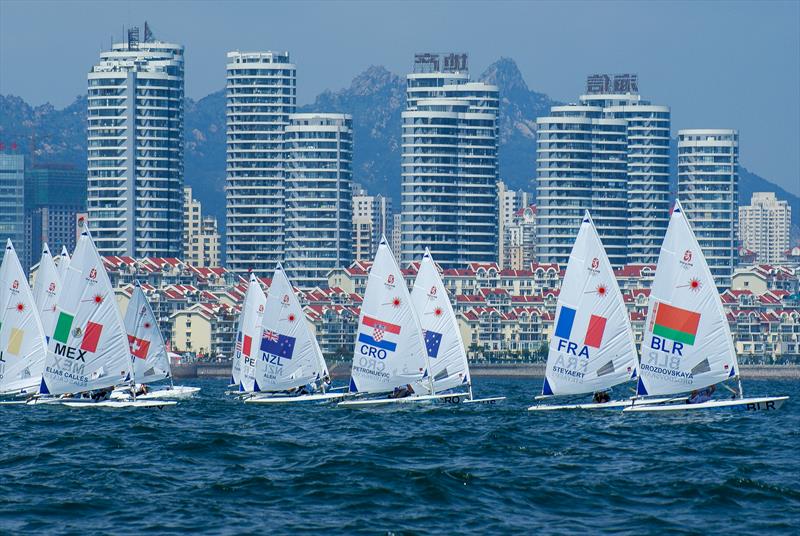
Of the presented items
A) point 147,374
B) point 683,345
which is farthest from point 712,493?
point 147,374

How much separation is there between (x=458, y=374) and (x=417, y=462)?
89.9 feet

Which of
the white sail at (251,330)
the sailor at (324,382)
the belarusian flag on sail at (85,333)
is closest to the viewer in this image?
the belarusian flag on sail at (85,333)

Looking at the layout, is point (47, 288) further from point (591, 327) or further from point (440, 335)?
point (591, 327)

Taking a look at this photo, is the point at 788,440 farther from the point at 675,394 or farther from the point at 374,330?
the point at 374,330

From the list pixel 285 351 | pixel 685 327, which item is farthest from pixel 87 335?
pixel 685 327

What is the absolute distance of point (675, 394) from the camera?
67562 mm

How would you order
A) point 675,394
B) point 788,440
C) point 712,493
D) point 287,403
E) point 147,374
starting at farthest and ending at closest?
point 147,374, point 287,403, point 675,394, point 788,440, point 712,493

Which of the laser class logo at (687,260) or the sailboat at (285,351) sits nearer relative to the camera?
the laser class logo at (687,260)

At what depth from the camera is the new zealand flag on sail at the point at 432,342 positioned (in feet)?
259

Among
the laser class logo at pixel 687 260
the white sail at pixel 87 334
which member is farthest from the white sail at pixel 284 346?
the laser class logo at pixel 687 260

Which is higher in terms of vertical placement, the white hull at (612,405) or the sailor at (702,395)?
the sailor at (702,395)

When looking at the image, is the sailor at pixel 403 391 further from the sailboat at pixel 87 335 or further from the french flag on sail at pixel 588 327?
the sailboat at pixel 87 335

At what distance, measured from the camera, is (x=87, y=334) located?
228ft

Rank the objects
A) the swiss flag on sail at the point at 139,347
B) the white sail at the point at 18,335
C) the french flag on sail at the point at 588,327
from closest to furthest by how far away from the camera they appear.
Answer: the french flag on sail at the point at 588,327
the white sail at the point at 18,335
the swiss flag on sail at the point at 139,347
